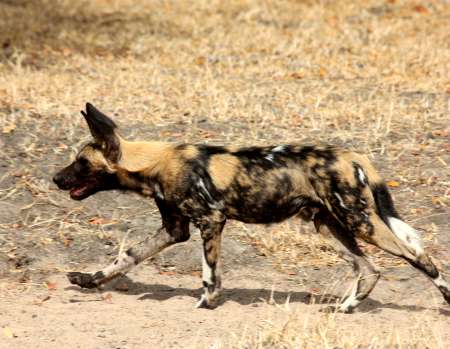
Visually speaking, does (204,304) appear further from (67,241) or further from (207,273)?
(67,241)

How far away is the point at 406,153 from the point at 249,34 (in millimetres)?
5065

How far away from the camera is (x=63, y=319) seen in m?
5.71

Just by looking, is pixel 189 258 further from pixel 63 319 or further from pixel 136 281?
pixel 63 319

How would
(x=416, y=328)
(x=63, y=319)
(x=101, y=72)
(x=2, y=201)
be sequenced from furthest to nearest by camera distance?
(x=101, y=72), (x=2, y=201), (x=63, y=319), (x=416, y=328)

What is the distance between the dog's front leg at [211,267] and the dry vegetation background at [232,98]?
0.68 m

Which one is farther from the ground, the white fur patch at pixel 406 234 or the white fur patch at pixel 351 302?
the white fur patch at pixel 406 234

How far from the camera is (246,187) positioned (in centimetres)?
602

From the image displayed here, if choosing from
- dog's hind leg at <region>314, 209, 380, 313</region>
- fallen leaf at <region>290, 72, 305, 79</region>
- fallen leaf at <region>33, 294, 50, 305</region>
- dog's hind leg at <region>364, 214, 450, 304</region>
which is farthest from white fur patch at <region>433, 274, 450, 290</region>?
fallen leaf at <region>290, 72, 305, 79</region>

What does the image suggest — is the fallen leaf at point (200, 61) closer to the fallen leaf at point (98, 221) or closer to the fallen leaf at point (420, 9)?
the fallen leaf at point (420, 9)

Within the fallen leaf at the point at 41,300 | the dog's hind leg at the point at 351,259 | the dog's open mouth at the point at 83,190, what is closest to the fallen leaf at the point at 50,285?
the fallen leaf at the point at 41,300

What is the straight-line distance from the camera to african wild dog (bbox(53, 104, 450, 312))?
5.91 metres

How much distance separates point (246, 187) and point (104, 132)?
3.10 ft

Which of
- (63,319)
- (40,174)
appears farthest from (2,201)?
(63,319)

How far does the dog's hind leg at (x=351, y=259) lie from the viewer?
20.0 ft
